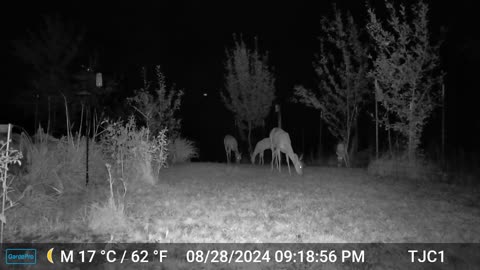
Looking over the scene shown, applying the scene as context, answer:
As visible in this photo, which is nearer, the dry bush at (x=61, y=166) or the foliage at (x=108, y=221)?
the foliage at (x=108, y=221)

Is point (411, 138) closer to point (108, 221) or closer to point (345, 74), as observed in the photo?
point (345, 74)

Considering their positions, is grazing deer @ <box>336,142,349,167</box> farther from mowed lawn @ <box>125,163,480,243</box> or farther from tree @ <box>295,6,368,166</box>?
mowed lawn @ <box>125,163,480,243</box>

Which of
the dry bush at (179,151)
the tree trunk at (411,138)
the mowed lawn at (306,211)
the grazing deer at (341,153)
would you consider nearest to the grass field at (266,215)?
the mowed lawn at (306,211)

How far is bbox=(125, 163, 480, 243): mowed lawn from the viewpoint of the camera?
4.33m

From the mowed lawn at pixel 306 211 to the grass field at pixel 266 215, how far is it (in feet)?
0.04

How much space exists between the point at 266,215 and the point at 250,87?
49.7 ft

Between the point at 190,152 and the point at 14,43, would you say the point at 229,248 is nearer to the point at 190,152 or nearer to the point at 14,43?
the point at 190,152

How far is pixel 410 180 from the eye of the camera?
920cm

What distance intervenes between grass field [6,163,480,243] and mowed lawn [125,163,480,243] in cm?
1

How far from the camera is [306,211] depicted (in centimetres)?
553

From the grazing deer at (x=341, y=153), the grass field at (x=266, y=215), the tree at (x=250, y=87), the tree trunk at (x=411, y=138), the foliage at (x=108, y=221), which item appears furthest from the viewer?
the tree at (x=250, y=87)

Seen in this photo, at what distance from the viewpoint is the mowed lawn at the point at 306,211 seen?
14.2 feet

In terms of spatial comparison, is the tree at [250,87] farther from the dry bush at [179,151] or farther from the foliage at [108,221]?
the foliage at [108,221]

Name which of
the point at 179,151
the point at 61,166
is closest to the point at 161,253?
the point at 61,166
